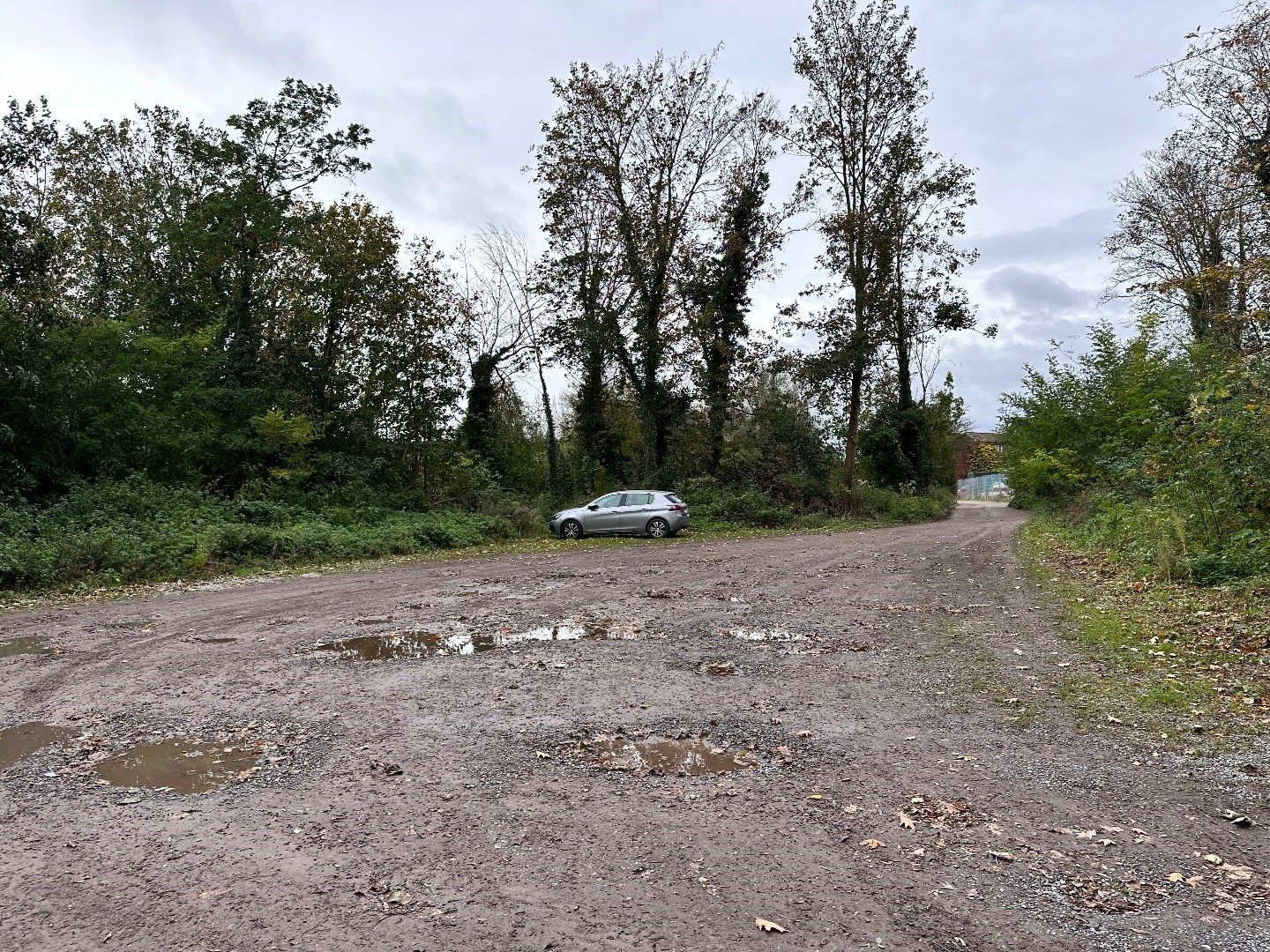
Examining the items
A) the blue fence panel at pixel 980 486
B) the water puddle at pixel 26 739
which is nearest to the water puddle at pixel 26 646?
the water puddle at pixel 26 739

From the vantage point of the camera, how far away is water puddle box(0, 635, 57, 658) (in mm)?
7899

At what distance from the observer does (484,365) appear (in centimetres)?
3083

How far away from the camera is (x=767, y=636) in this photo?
8297 millimetres

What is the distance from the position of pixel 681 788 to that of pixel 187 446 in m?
20.7

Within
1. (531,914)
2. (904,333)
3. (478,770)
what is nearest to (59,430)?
(478,770)

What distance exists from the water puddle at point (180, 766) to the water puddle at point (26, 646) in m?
3.97

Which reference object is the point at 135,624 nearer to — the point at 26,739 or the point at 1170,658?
the point at 26,739

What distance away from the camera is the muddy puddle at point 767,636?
809cm

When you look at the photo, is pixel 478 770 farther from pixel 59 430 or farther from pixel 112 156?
pixel 112 156

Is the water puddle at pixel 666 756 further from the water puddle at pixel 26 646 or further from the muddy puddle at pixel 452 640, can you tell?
the water puddle at pixel 26 646

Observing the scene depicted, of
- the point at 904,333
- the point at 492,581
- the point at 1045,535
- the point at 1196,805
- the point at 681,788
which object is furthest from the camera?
the point at 904,333

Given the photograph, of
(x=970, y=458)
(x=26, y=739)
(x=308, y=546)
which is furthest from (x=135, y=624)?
(x=970, y=458)

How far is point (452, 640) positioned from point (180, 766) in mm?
3641

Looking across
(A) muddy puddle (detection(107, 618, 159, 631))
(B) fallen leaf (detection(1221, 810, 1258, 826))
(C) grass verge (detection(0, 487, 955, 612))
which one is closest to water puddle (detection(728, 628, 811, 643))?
(B) fallen leaf (detection(1221, 810, 1258, 826))
